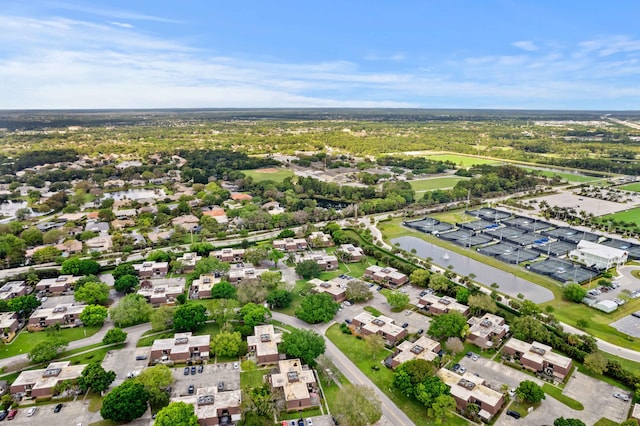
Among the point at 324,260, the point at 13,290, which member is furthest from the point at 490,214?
the point at 13,290

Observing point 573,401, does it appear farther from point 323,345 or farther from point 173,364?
point 173,364

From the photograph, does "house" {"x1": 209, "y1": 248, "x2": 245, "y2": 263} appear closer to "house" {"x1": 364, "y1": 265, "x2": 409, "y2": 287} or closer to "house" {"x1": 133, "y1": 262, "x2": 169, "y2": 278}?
"house" {"x1": 133, "y1": 262, "x2": 169, "y2": 278}

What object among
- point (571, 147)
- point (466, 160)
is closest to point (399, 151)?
point (466, 160)

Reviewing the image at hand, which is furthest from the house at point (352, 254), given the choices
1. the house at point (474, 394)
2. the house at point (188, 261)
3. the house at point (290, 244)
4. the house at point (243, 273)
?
the house at point (474, 394)

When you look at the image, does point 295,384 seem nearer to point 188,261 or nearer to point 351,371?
point 351,371

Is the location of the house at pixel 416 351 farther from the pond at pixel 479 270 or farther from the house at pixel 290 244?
the house at pixel 290 244

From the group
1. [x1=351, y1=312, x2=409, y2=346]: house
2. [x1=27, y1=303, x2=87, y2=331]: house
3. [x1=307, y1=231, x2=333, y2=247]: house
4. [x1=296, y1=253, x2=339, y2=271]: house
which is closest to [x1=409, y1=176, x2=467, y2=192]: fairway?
[x1=307, y1=231, x2=333, y2=247]: house
